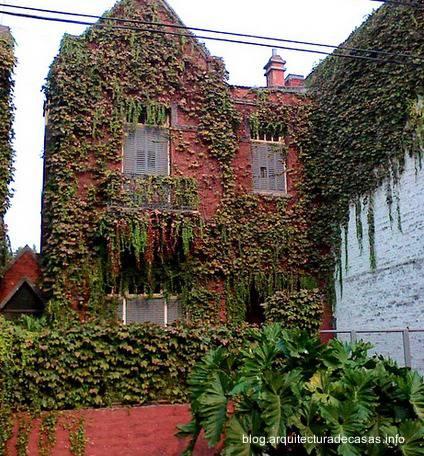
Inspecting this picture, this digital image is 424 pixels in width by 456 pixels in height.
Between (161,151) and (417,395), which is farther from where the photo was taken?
(161,151)

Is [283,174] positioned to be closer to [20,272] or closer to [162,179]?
[162,179]

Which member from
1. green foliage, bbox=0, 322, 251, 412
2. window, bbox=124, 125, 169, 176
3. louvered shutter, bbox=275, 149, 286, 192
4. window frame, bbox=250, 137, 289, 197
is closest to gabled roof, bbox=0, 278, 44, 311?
window, bbox=124, 125, 169, 176

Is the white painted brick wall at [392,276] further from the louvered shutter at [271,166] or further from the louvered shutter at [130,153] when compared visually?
the louvered shutter at [130,153]

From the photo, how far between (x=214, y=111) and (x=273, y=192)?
2685 mm

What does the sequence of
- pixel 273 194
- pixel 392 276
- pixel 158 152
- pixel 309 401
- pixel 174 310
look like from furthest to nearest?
pixel 273 194, pixel 158 152, pixel 174 310, pixel 392 276, pixel 309 401

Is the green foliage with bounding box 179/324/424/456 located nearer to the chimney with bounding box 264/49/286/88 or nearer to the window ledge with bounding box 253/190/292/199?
the window ledge with bounding box 253/190/292/199

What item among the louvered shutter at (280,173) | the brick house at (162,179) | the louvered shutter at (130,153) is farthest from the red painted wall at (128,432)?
the louvered shutter at (280,173)

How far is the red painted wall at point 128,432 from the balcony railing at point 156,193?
5461 millimetres

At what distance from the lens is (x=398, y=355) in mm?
11781

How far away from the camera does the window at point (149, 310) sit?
13047 mm

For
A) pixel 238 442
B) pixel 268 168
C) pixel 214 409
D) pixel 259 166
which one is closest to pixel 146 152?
pixel 259 166

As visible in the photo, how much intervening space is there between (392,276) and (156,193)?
18.8 ft

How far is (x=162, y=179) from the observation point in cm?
1327

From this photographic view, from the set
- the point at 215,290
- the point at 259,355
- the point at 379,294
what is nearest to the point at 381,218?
the point at 379,294
